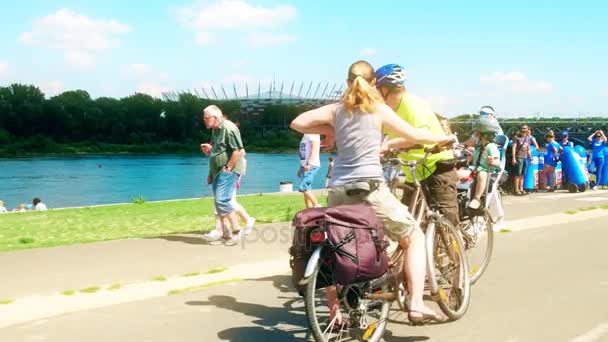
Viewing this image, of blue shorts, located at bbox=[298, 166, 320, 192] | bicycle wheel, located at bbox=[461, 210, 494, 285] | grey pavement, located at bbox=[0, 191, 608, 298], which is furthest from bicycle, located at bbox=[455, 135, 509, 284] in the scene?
blue shorts, located at bbox=[298, 166, 320, 192]

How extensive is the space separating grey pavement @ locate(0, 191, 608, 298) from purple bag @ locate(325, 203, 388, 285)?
334 centimetres

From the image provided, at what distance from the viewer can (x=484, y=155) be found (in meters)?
8.64

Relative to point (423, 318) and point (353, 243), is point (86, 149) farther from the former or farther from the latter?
point (353, 243)

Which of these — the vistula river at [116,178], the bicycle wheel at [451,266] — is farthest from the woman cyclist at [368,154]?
the vistula river at [116,178]

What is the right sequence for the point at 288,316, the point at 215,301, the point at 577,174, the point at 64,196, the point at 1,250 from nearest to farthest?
1. the point at 288,316
2. the point at 215,301
3. the point at 1,250
4. the point at 577,174
5. the point at 64,196

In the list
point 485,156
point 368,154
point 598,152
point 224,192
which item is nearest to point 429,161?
point 368,154

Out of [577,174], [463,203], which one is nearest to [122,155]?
[577,174]

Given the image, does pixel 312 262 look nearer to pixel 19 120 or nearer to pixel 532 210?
pixel 532 210

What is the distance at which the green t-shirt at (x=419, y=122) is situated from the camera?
564 cm

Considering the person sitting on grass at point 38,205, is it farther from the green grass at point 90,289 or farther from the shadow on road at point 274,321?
the shadow on road at point 274,321

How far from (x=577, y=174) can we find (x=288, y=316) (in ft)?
52.3

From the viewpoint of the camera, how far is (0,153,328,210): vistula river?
225ft

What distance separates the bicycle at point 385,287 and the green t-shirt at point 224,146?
3.85 m

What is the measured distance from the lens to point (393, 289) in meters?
4.74
